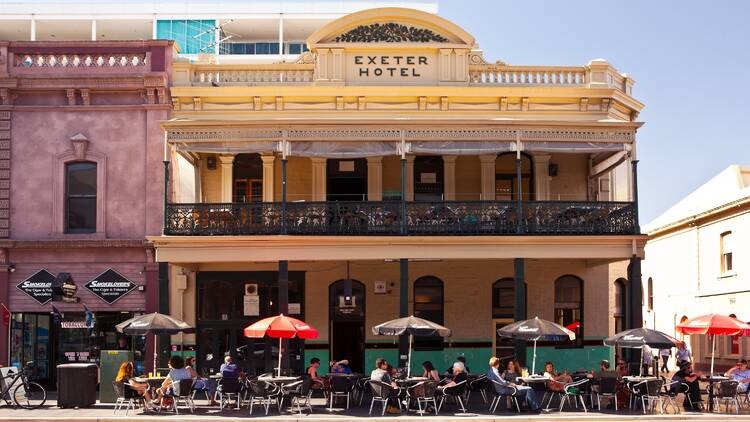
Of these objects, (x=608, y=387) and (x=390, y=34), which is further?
(x=390, y=34)

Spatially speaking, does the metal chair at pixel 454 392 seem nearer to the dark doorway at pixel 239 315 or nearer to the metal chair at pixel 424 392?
the metal chair at pixel 424 392

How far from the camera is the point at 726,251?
32.3 meters

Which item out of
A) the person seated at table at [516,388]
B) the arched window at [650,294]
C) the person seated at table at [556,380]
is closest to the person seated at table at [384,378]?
the person seated at table at [516,388]

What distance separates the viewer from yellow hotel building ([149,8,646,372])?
25031mm

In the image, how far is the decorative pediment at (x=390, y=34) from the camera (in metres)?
27.3

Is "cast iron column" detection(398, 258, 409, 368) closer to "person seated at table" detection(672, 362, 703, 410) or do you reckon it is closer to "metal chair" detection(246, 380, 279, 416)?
"metal chair" detection(246, 380, 279, 416)

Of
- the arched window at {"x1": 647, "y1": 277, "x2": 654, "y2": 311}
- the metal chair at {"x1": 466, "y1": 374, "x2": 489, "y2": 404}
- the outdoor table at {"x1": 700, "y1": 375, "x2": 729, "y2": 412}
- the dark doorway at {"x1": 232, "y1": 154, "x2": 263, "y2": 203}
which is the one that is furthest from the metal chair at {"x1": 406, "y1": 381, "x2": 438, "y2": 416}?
the arched window at {"x1": 647, "y1": 277, "x2": 654, "y2": 311}

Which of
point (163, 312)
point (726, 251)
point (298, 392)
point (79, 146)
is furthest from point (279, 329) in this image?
point (726, 251)

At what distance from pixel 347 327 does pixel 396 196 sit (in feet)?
12.8

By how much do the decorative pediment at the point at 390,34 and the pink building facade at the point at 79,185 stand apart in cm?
502

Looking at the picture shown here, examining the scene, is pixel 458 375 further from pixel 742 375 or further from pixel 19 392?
pixel 19 392

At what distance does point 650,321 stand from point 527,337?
21.1 m

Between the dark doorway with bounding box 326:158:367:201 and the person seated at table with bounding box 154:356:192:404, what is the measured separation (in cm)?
801

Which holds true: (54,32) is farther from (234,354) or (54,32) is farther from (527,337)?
(527,337)
